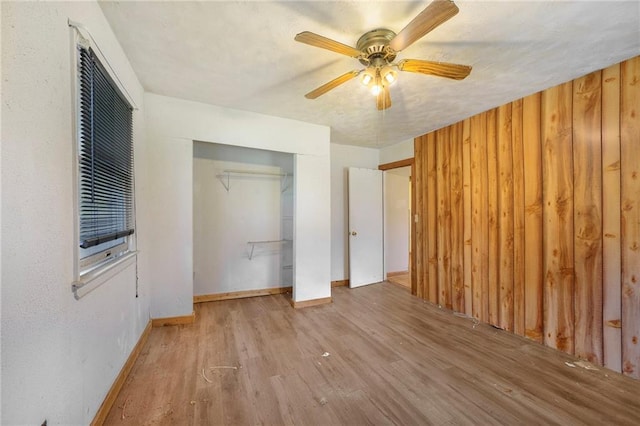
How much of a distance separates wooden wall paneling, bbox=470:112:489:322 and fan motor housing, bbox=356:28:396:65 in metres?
1.96

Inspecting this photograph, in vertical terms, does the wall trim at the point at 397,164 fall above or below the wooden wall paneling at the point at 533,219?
above

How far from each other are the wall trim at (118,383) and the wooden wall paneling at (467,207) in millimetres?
3567

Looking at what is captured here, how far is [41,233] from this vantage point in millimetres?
970

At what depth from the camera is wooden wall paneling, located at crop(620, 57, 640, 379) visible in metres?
1.85

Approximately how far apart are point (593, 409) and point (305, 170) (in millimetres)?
3257

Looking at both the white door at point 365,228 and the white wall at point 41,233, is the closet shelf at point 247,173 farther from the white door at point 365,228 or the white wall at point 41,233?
the white wall at point 41,233

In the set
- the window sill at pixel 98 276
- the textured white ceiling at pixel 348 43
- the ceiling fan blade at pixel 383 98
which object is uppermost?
the textured white ceiling at pixel 348 43

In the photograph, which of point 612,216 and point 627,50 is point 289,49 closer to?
point 627,50

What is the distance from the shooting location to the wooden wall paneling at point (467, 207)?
3049 millimetres

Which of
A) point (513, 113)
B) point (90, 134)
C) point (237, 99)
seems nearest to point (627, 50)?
point (513, 113)

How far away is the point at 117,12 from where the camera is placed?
1.48 metres

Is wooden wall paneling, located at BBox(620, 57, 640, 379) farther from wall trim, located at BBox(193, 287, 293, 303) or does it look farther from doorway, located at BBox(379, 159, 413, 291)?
wall trim, located at BBox(193, 287, 293, 303)

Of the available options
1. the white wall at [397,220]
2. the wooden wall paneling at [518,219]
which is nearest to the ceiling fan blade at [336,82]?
the wooden wall paneling at [518,219]

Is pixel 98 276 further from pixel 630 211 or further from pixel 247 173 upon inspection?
pixel 630 211
